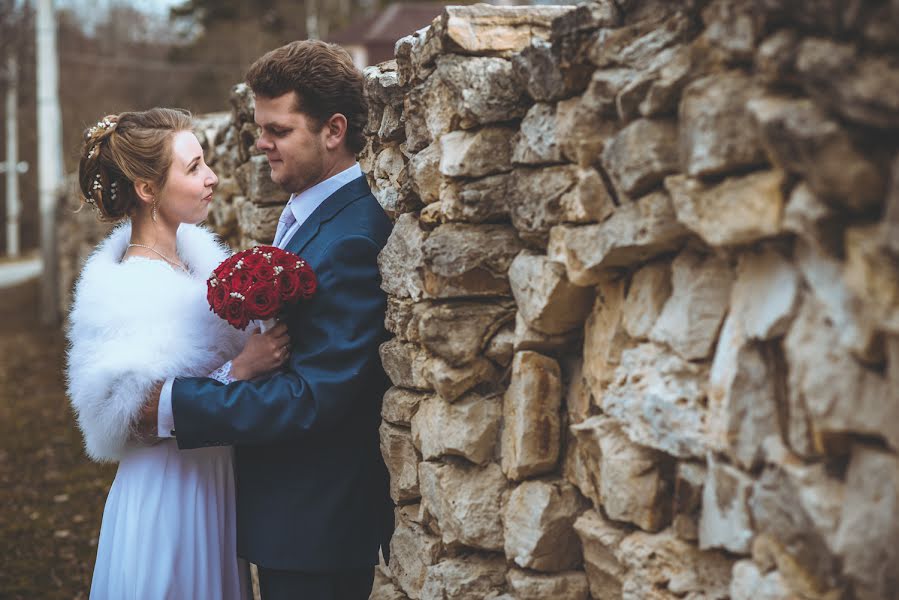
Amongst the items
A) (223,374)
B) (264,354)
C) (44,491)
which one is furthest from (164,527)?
(44,491)

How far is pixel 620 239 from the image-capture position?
1.90 meters

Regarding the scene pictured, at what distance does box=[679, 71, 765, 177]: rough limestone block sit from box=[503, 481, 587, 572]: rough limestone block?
3.01 feet

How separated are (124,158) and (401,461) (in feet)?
4.60

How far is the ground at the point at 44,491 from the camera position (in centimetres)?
531

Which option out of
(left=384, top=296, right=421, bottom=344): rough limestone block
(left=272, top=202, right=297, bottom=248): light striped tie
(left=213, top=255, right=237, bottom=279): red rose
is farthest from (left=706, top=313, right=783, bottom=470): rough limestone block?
(left=272, top=202, right=297, bottom=248): light striped tie

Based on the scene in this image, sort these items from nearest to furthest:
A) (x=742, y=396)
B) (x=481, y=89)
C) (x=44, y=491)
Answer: (x=742, y=396), (x=481, y=89), (x=44, y=491)

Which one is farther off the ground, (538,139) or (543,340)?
(538,139)

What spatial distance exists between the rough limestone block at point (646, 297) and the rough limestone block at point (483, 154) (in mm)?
578

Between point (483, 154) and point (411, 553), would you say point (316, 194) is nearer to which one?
point (483, 154)

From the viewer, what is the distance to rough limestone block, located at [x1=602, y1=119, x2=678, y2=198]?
1771mm

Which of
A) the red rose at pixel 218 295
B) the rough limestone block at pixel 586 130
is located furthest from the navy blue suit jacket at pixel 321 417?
the rough limestone block at pixel 586 130

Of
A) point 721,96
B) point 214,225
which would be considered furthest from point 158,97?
point 721,96

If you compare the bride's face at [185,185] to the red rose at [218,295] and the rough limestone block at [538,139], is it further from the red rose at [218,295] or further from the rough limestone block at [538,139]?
the rough limestone block at [538,139]

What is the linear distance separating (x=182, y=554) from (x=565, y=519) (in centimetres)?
142
